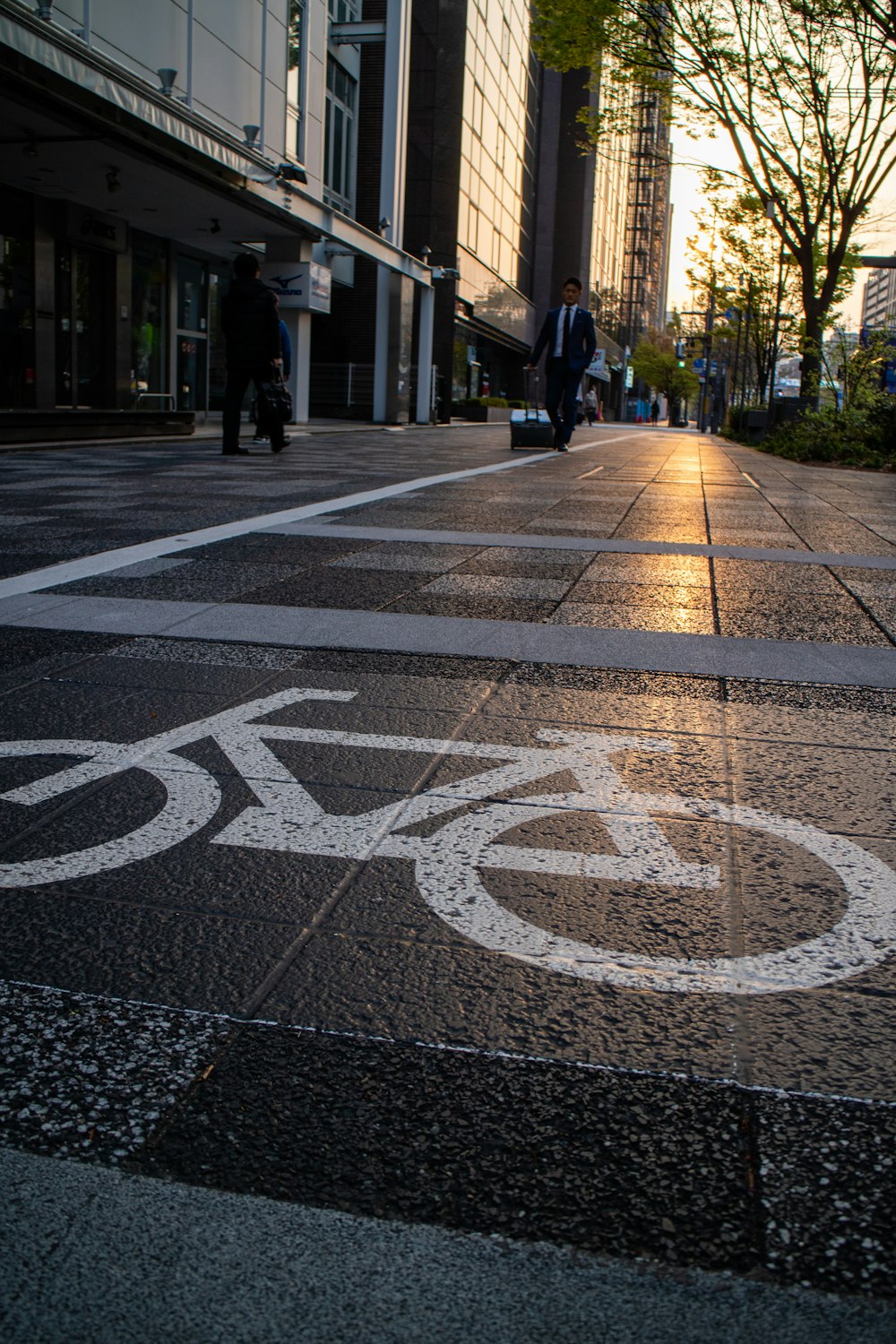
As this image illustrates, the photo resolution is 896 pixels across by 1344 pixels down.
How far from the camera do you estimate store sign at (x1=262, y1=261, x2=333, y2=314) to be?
27.2 meters

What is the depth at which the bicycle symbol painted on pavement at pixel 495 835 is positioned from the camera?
92.6 inches

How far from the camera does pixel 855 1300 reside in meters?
1.47

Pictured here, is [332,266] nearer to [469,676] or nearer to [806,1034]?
Result: [469,676]

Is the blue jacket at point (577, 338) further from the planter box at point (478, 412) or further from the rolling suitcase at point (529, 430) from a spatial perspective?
the planter box at point (478, 412)

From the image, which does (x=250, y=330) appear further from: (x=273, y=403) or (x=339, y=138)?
(x=339, y=138)

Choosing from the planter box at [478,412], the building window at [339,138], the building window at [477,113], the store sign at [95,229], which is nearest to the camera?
the store sign at [95,229]

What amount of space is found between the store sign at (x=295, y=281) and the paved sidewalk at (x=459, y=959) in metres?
22.9

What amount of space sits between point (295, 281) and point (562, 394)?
32.0 feet

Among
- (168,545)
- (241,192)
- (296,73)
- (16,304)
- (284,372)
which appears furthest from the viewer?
(296,73)

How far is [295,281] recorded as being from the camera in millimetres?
27172

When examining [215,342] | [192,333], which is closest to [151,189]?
[192,333]

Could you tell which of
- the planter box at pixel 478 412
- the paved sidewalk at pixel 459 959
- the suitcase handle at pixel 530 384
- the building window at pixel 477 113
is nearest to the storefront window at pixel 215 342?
the suitcase handle at pixel 530 384

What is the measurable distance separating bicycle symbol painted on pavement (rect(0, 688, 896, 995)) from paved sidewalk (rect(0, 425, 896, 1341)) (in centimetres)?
1

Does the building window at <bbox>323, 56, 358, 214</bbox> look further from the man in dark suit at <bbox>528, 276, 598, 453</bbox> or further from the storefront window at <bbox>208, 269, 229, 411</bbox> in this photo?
the man in dark suit at <bbox>528, 276, 598, 453</bbox>
